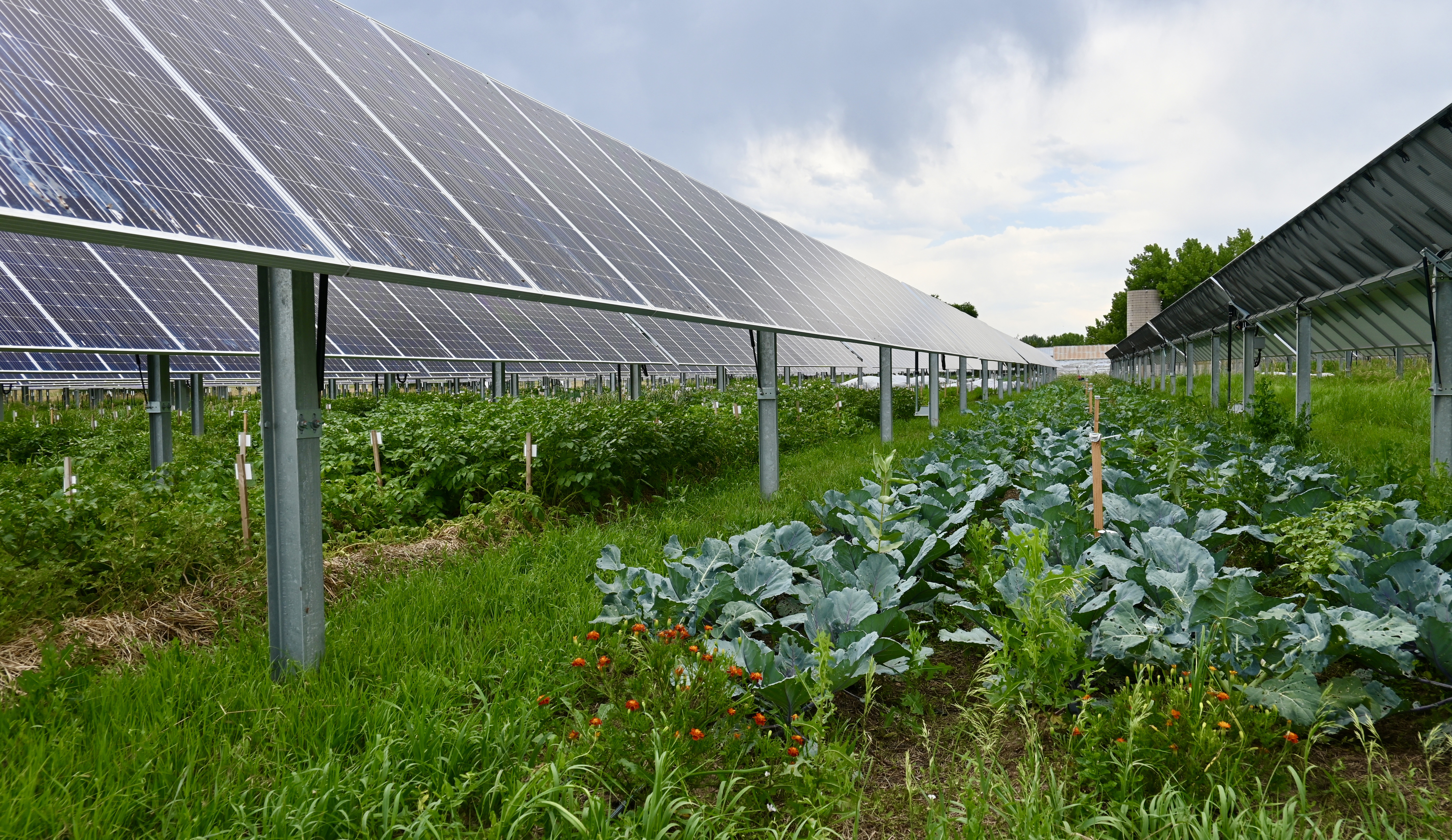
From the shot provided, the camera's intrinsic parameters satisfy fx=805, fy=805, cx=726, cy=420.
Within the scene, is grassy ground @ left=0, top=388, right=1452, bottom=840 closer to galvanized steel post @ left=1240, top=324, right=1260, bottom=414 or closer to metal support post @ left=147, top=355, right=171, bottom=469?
metal support post @ left=147, top=355, right=171, bottom=469

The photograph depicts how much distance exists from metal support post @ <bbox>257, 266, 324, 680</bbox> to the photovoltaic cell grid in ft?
1.19

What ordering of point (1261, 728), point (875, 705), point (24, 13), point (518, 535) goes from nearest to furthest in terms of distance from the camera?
point (1261, 728) < point (875, 705) < point (24, 13) < point (518, 535)

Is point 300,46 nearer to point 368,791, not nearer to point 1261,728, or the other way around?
point 368,791

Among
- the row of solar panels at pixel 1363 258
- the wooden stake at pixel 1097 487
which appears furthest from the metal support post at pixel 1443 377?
the wooden stake at pixel 1097 487

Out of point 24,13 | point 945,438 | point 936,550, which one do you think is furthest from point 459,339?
point 936,550

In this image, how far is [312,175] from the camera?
14.6ft

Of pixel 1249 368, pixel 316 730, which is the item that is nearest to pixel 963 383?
pixel 1249 368

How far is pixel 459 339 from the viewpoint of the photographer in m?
18.3

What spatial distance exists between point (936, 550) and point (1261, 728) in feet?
6.98

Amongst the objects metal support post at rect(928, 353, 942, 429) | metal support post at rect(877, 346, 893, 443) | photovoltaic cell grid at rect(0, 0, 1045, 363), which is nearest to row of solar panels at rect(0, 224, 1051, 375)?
photovoltaic cell grid at rect(0, 0, 1045, 363)

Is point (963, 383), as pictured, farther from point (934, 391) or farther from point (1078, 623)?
point (1078, 623)

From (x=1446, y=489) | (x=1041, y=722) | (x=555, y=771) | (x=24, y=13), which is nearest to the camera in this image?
(x=555, y=771)

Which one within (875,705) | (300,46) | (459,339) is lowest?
(875,705)

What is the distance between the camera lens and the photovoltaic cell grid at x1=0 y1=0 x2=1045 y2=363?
3.27 m
